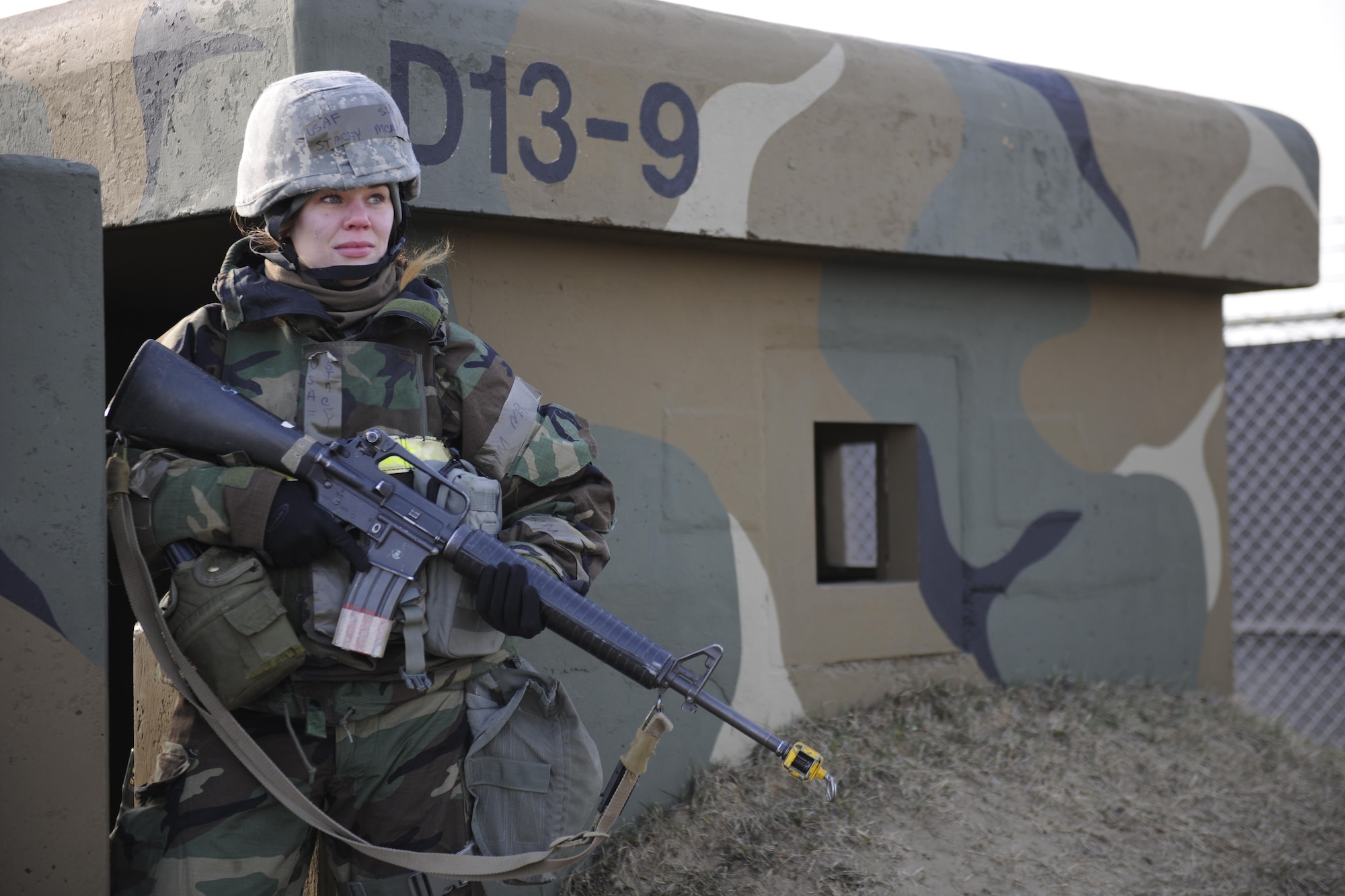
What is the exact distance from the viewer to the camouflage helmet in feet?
7.70

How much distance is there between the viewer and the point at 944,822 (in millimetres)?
3439

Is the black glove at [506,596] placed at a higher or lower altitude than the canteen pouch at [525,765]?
higher

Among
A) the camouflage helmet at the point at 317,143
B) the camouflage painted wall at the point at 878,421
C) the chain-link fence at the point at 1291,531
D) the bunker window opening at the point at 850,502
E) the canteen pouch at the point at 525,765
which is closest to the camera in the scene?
the camouflage helmet at the point at 317,143

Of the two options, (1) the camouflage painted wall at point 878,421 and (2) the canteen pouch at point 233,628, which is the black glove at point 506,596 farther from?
(1) the camouflage painted wall at point 878,421

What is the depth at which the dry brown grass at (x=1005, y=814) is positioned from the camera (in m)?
3.22

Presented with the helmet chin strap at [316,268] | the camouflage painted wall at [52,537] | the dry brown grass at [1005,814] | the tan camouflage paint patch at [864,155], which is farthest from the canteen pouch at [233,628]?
the tan camouflage paint patch at [864,155]

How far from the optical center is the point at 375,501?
92.4 inches

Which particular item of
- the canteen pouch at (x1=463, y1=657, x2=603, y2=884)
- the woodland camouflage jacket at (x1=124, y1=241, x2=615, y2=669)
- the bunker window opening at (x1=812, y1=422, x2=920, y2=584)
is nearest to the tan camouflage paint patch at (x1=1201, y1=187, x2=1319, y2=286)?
the bunker window opening at (x1=812, y1=422, x2=920, y2=584)

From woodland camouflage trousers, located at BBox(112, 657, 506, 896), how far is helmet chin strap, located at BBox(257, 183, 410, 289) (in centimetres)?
74

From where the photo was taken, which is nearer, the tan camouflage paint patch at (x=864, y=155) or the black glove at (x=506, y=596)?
the black glove at (x=506, y=596)

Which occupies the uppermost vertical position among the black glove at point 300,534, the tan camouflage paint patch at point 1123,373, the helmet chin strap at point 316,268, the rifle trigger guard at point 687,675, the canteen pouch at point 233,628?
the helmet chin strap at point 316,268

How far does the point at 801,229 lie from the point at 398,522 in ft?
5.76

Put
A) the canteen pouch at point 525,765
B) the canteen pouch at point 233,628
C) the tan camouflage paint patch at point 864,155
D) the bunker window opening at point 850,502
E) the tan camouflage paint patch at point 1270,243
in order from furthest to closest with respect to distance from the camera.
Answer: the tan camouflage paint patch at point 1270,243 → the bunker window opening at point 850,502 → the tan camouflage paint patch at point 864,155 → the canteen pouch at point 525,765 → the canteen pouch at point 233,628

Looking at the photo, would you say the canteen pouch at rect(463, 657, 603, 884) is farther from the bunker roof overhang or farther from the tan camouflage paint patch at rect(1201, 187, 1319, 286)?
the tan camouflage paint patch at rect(1201, 187, 1319, 286)
